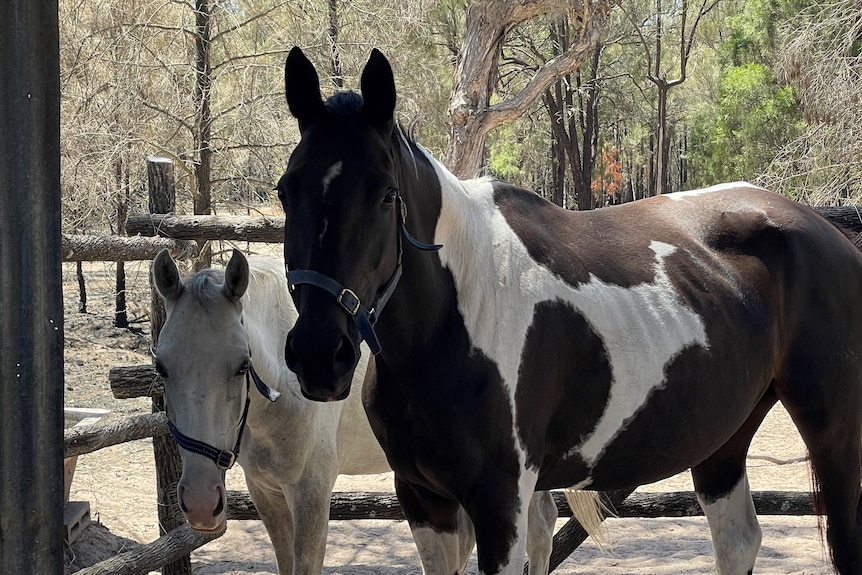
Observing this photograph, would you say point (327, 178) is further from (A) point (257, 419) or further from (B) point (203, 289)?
(A) point (257, 419)

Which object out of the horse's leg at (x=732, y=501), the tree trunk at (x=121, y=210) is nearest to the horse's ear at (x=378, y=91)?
the horse's leg at (x=732, y=501)

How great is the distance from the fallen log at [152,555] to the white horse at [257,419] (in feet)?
2.23

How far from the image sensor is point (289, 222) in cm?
175

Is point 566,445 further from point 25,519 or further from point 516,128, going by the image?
point 516,128

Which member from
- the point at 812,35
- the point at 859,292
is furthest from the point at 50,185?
the point at 812,35

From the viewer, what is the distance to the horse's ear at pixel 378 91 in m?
1.77

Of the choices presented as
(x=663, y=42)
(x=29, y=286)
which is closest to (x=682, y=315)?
(x=29, y=286)

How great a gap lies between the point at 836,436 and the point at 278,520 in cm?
196

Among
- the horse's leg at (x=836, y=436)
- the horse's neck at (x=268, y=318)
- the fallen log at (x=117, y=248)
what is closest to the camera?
the horse's leg at (x=836, y=436)

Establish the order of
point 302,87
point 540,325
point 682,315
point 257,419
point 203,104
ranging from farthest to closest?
point 203,104
point 257,419
point 682,315
point 540,325
point 302,87

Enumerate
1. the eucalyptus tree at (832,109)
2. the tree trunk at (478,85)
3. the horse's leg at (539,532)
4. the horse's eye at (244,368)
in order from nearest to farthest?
the horse's eye at (244,368)
the horse's leg at (539,532)
the eucalyptus tree at (832,109)
the tree trunk at (478,85)

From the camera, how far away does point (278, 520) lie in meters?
3.20

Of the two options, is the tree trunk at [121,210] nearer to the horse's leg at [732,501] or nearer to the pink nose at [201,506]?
the pink nose at [201,506]

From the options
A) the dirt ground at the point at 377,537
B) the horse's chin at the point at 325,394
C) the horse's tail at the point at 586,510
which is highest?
the horse's chin at the point at 325,394
